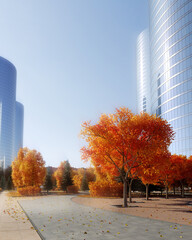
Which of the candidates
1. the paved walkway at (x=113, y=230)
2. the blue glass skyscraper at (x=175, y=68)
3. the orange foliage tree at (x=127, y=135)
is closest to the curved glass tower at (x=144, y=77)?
the blue glass skyscraper at (x=175, y=68)

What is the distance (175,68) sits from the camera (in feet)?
322

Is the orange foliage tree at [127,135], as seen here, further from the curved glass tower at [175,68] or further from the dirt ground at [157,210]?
the curved glass tower at [175,68]

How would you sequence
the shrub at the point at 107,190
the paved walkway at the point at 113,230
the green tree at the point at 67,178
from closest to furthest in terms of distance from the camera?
the paved walkway at the point at 113,230 < the shrub at the point at 107,190 < the green tree at the point at 67,178

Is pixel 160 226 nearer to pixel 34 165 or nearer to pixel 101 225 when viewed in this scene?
pixel 101 225

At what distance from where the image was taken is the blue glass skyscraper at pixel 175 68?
90688 mm

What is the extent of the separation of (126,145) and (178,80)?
78.2 metres

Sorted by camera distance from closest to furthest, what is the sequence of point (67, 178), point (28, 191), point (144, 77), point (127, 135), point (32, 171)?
point (127, 135)
point (28, 191)
point (32, 171)
point (67, 178)
point (144, 77)

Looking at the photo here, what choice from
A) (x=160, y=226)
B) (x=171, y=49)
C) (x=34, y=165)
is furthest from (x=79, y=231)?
(x=171, y=49)

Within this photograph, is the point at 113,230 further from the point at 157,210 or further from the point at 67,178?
the point at 67,178

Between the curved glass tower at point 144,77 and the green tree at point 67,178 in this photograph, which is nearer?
the green tree at point 67,178

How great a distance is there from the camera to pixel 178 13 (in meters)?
98.3

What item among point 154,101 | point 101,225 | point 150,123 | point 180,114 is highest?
point 154,101

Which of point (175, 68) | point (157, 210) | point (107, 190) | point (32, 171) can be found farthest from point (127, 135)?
point (175, 68)

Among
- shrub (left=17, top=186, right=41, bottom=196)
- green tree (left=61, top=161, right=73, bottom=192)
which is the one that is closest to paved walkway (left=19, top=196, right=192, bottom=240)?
shrub (left=17, top=186, right=41, bottom=196)
